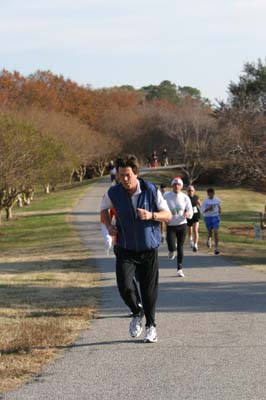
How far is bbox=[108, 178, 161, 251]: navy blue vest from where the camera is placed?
23.4 ft

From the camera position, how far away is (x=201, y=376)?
19.4 feet

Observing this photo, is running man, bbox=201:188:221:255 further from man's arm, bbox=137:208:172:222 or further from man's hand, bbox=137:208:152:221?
man's hand, bbox=137:208:152:221

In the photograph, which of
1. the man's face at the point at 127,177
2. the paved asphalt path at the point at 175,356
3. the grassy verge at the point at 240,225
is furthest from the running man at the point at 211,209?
the man's face at the point at 127,177

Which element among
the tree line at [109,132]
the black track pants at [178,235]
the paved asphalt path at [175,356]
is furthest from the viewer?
the tree line at [109,132]

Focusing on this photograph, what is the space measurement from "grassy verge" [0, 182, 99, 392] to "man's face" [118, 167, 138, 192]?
172cm

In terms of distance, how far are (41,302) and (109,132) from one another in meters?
72.1

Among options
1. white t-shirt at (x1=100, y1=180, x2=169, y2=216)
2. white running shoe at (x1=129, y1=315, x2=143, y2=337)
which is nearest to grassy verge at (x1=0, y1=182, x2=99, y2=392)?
white running shoe at (x1=129, y1=315, x2=143, y2=337)

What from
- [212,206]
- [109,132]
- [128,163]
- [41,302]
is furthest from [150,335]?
[109,132]

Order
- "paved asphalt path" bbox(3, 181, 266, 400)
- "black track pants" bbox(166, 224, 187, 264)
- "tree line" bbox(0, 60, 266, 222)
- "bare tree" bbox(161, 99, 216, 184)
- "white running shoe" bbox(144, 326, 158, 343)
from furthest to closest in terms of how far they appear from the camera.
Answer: "bare tree" bbox(161, 99, 216, 184)
"tree line" bbox(0, 60, 266, 222)
"black track pants" bbox(166, 224, 187, 264)
"white running shoe" bbox(144, 326, 158, 343)
"paved asphalt path" bbox(3, 181, 266, 400)

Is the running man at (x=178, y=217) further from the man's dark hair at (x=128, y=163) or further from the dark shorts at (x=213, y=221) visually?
the man's dark hair at (x=128, y=163)

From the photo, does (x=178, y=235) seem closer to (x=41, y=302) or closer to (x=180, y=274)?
(x=180, y=274)

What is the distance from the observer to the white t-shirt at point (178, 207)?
13758 mm

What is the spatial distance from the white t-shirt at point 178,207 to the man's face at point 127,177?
6.64m

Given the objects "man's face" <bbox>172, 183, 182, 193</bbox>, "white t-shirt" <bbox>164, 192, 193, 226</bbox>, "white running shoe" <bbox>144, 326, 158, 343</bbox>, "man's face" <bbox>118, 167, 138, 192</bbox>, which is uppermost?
"man's face" <bbox>118, 167, 138, 192</bbox>
